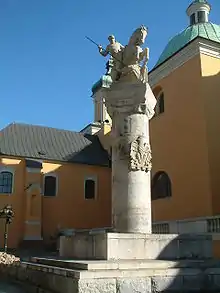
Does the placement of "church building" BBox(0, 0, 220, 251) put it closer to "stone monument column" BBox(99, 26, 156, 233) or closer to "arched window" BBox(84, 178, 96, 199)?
"arched window" BBox(84, 178, 96, 199)

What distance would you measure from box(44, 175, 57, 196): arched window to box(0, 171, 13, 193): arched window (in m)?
2.76

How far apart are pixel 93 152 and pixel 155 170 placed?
1116 cm

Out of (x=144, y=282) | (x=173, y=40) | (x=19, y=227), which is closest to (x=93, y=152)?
(x=19, y=227)

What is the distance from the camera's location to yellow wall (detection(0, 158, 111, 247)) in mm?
27969

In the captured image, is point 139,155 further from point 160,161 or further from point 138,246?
point 160,161

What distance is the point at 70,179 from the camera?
31297 millimetres

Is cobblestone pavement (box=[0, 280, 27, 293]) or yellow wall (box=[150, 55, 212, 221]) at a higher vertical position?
yellow wall (box=[150, 55, 212, 221])

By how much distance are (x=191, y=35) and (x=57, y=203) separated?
15887 millimetres

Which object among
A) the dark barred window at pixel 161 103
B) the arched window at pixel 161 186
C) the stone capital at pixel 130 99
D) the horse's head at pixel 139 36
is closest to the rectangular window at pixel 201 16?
the dark barred window at pixel 161 103

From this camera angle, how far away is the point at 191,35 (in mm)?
24797

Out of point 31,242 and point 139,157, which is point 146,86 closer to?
point 139,157

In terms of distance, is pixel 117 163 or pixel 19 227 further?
pixel 19 227

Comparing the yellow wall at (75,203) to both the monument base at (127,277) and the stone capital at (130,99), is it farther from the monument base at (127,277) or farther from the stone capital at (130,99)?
the monument base at (127,277)

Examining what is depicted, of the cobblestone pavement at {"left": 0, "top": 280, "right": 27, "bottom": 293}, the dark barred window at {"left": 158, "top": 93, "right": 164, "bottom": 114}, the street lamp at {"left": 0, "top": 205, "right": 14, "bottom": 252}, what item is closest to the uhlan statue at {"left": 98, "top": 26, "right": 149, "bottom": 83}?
the cobblestone pavement at {"left": 0, "top": 280, "right": 27, "bottom": 293}
